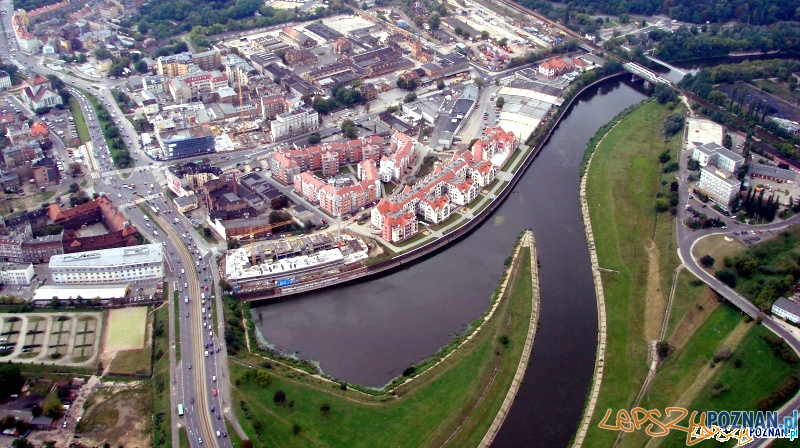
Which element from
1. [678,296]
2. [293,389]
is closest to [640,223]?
[678,296]

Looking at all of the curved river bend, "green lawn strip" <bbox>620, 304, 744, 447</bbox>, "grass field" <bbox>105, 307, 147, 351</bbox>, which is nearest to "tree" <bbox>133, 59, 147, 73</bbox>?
"grass field" <bbox>105, 307, 147, 351</bbox>

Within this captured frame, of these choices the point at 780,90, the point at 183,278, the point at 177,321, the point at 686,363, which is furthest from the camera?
the point at 780,90

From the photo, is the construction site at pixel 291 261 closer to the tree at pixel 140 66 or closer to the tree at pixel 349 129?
the tree at pixel 349 129

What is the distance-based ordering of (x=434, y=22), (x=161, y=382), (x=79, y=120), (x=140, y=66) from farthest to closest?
(x=434, y=22) < (x=140, y=66) < (x=79, y=120) < (x=161, y=382)

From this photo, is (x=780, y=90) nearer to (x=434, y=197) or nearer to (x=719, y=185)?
(x=719, y=185)

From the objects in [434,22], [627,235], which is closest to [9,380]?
[627,235]

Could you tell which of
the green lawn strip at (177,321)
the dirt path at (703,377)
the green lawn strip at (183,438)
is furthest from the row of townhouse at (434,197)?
A: the dirt path at (703,377)
